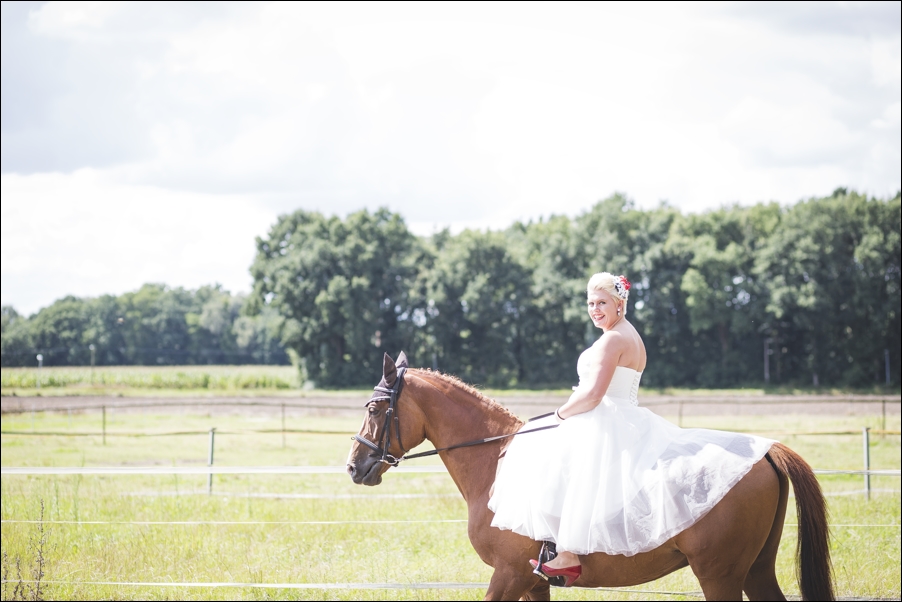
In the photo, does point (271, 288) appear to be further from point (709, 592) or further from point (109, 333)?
point (709, 592)

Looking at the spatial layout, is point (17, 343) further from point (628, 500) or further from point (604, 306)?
point (628, 500)

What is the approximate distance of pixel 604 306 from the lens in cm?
443

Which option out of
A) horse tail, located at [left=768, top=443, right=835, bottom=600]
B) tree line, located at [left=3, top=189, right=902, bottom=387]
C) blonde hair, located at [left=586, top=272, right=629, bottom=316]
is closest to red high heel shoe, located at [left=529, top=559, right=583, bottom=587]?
horse tail, located at [left=768, top=443, right=835, bottom=600]

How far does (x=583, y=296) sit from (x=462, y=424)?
4379cm

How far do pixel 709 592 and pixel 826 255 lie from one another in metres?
45.2

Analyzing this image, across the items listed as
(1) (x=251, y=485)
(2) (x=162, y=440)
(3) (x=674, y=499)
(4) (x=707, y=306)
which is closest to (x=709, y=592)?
(3) (x=674, y=499)

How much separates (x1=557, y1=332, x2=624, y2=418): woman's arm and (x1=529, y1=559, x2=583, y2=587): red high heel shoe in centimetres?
97

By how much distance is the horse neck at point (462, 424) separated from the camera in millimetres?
4914

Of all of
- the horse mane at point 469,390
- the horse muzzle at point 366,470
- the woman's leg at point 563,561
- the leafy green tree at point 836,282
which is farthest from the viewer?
the leafy green tree at point 836,282

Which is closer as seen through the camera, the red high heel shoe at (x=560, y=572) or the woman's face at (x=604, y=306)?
the red high heel shoe at (x=560, y=572)

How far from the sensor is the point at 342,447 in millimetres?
20922

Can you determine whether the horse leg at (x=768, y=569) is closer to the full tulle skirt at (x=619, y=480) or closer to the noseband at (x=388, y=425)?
the full tulle skirt at (x=619, y=480)

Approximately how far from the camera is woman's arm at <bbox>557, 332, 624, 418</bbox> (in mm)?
4234

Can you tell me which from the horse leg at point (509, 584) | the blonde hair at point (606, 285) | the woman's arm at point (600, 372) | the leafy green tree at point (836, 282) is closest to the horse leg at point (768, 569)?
the woman's arm at point (600, 372)
